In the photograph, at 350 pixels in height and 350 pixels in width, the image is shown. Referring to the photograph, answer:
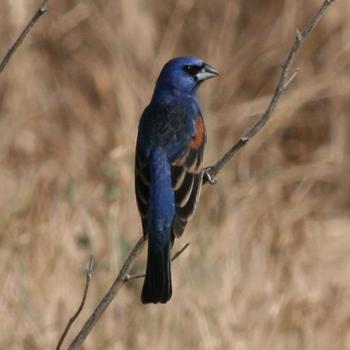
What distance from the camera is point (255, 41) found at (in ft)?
30.6

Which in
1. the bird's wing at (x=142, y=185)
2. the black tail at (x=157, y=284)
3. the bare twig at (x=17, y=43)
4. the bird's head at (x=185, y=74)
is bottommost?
the black tail at (x=157, y=284)

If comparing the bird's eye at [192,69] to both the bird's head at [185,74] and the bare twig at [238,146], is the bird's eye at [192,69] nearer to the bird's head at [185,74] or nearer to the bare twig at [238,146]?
the bird's head at [185,74]

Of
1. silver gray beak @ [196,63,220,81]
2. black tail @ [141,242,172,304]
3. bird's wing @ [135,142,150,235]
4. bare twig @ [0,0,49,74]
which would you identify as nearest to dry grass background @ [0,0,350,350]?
silver gray beak @ [196,63,220,81]

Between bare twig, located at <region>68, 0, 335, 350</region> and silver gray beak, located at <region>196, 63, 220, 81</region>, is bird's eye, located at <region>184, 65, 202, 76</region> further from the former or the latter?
bare twig, located at <region>68, 0, 335, 350</region>

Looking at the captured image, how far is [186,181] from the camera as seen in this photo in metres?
4.75

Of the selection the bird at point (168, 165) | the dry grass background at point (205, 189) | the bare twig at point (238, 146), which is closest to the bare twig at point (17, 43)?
the bare twig at point (238, 146)

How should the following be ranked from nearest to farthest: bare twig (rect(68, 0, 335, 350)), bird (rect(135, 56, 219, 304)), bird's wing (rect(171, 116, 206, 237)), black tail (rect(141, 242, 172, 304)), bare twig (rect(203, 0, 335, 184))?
bare twig (rect(68, 0, 335, 350)) < bare twig (rect(203, 0, 335, 184)) < black tail (rect(141, 242, 172, 304)) < bird (rect(135, 56, 219, 304)) < bird's wing (rect(171, 116, 206, 237))

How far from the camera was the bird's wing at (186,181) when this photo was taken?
15.2 feet

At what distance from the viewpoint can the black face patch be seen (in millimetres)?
5406

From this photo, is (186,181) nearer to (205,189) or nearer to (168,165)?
(168,165)

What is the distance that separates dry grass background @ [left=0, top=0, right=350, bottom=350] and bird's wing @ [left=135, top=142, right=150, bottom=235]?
0.89 metres

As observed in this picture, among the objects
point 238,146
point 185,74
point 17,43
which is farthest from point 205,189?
point 17,43

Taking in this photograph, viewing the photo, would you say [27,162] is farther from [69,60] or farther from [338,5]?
[338,5]

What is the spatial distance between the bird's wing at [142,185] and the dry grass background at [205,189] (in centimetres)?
89
